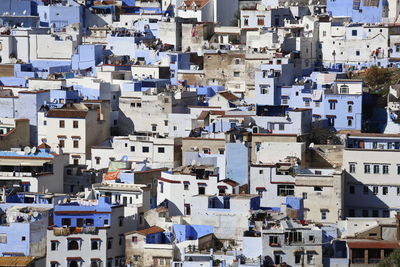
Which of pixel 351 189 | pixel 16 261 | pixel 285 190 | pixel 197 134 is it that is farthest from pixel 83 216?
pixel 197 134

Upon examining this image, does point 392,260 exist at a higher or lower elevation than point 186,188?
lower

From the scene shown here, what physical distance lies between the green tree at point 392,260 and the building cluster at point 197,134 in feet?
3.22

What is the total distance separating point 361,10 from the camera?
65.5 metres

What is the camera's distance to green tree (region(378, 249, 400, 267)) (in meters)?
39.0

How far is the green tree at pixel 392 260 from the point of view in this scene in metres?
39.0

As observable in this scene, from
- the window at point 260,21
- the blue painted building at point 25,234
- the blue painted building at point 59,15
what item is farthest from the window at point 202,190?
the blue painted building at point 59,15

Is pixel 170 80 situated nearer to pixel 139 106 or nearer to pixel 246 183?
pixel 139 106

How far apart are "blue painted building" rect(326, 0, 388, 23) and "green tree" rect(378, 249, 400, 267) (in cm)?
2596

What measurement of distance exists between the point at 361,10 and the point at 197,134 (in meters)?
16.4

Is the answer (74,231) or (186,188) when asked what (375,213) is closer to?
(186,188)

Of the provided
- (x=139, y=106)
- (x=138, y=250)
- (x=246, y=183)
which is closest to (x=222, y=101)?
(x=139, y=106)

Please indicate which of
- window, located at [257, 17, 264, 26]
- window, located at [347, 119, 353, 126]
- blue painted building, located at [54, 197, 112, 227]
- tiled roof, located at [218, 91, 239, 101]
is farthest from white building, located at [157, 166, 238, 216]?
window, located at [257, 17, 264, 26]

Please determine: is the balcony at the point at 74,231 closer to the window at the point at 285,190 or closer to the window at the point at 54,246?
the window at the point at 54,246

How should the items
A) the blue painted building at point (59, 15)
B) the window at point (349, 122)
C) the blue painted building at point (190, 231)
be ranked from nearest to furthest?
the blue painted building at point (190, 231)
the window at point (349, 122)
the blue painted building at point (59, 15)
